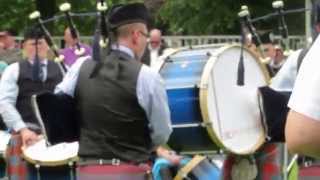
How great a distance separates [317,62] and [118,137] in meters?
2.96

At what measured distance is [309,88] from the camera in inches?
104

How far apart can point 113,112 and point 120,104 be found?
62 millimetres

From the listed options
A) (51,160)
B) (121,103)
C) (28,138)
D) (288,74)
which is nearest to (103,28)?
(121,103)

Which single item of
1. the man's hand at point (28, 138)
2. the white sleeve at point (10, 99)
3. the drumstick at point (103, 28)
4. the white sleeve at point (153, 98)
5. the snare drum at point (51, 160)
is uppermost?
the drumstick at point (103, 28)

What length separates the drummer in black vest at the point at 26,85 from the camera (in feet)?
24.3

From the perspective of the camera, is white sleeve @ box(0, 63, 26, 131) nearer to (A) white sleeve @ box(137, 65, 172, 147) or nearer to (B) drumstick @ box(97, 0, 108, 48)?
(B) drumstick @ box(97, 0, 108, 48)

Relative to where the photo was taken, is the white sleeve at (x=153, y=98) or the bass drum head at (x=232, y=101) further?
the bass drum head at (x=232, y=101)

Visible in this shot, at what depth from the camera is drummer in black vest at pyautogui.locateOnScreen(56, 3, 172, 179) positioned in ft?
18.0

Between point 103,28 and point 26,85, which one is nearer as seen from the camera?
point 103,28

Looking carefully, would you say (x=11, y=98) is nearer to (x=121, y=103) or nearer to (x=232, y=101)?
(x=232, y=101)

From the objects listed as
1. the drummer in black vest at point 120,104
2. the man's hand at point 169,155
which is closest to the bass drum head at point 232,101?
the man's hand at point 169,155

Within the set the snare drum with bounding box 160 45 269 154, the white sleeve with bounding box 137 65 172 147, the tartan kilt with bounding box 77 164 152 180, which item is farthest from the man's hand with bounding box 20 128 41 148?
the white sleeve with bounding box 137 65 172 147

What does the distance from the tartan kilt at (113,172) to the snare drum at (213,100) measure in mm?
740

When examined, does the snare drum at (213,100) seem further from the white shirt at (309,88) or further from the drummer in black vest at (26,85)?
the white shirt at (309,88)
